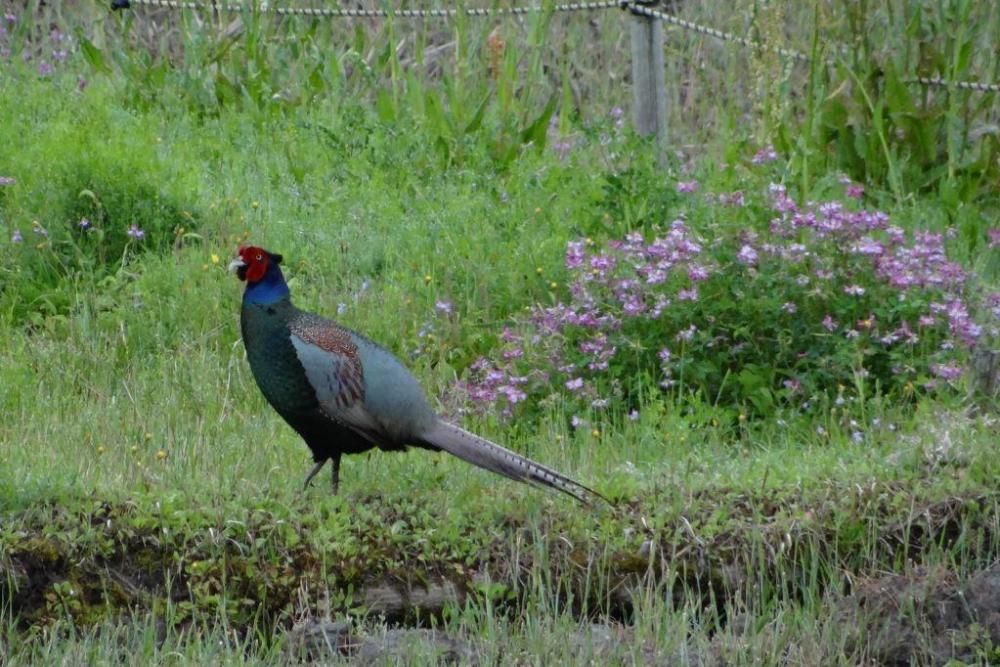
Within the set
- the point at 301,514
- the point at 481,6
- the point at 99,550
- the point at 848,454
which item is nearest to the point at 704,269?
the point at 848,454

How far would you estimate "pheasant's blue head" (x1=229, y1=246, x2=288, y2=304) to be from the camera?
19.2 ft

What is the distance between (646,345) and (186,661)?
9.24 feet

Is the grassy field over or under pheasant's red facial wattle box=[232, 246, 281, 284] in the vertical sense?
under

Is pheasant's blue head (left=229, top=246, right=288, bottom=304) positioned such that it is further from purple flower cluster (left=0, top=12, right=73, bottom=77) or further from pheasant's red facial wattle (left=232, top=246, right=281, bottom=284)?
purple flower cluster (left=0, top=12, right=73, bottom=77)

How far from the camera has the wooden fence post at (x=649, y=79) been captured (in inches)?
358

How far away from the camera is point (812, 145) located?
866cm

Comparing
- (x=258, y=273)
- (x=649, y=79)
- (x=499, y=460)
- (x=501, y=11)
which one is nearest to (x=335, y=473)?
(x=499, y=460)

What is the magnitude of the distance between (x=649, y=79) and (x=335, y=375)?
13.1 ft

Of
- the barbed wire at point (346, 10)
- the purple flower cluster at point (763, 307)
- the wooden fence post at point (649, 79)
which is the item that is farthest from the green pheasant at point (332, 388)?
the barbed wire at point (346, 10)

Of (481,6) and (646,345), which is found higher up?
(481,6)

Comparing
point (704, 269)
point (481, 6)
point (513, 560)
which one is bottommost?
point (513, 560)

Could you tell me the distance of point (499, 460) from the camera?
557 cm

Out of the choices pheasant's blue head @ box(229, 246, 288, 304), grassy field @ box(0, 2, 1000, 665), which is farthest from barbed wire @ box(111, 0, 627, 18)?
pheasant's blue head @ box(229, 246, 288, 304)

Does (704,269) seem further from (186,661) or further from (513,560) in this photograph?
(186,661)
